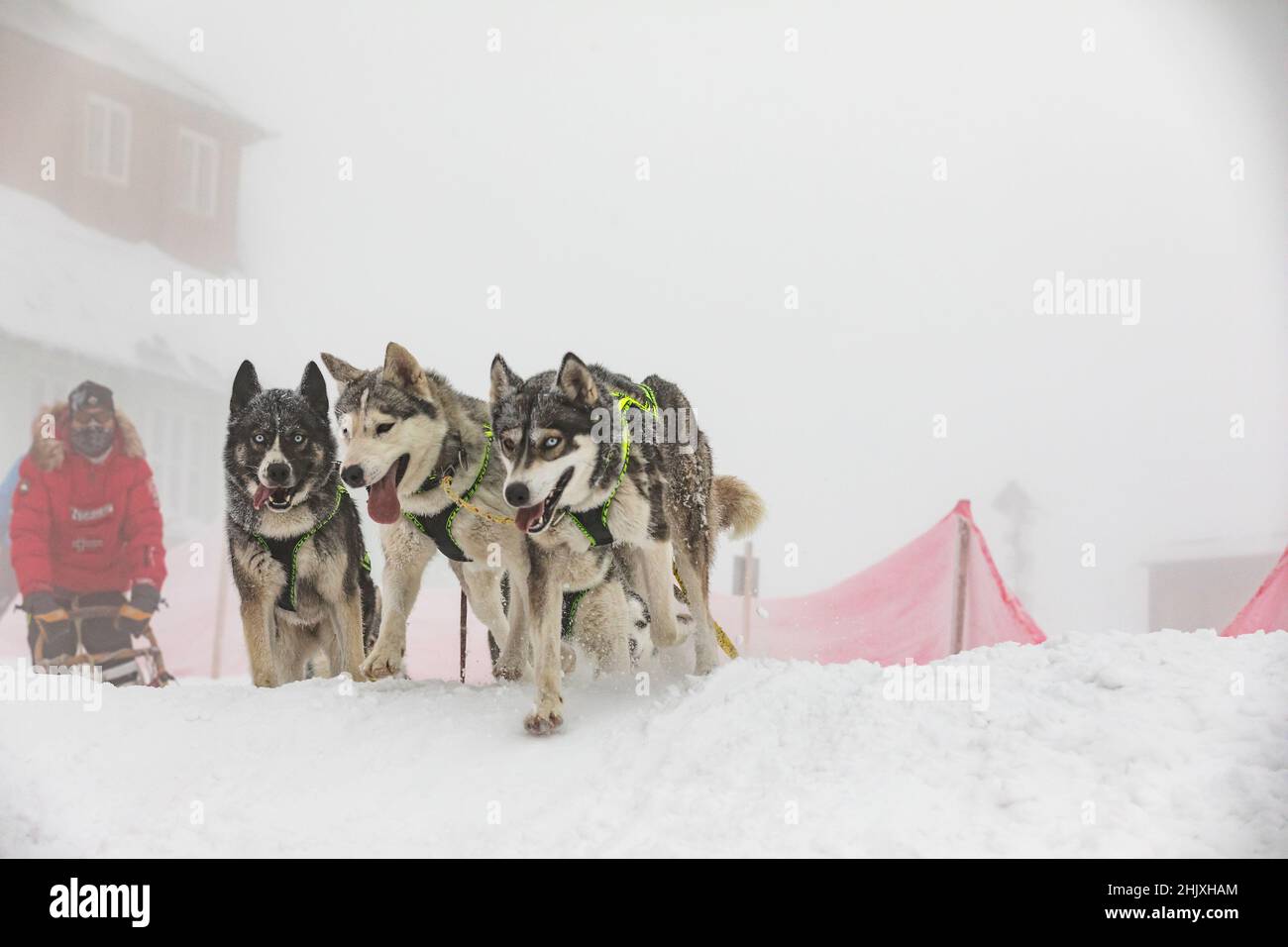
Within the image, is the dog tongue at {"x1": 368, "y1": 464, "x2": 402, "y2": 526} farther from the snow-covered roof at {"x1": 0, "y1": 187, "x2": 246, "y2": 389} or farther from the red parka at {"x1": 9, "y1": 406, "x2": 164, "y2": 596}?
the snow-covered roof at {"x1": 0, "y1": 187, "x2": 246, "y2": 389}

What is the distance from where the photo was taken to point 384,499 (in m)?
3.49

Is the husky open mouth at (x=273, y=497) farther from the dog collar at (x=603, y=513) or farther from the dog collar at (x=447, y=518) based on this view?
the dog collar at (x=603, y=513)

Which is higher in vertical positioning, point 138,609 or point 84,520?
point 84,520

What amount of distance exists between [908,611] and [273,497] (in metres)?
3.83

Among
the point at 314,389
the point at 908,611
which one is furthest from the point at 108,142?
the point at 908,611

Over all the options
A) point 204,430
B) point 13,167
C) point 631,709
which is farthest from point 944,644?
point 13,167

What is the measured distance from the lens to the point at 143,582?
5.55 m

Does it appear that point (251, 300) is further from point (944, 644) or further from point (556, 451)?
point (944, 644)

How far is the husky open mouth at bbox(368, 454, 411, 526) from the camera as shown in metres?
3.48

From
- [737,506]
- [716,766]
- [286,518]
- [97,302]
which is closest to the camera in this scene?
[716,766]

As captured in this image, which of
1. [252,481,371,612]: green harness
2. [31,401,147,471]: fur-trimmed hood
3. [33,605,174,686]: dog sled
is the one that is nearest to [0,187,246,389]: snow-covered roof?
[31,401,147,471]: fur-trimmed hood

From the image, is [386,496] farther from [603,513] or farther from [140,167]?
[140,167]

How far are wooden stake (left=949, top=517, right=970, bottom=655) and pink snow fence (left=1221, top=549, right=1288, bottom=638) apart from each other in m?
1.27
